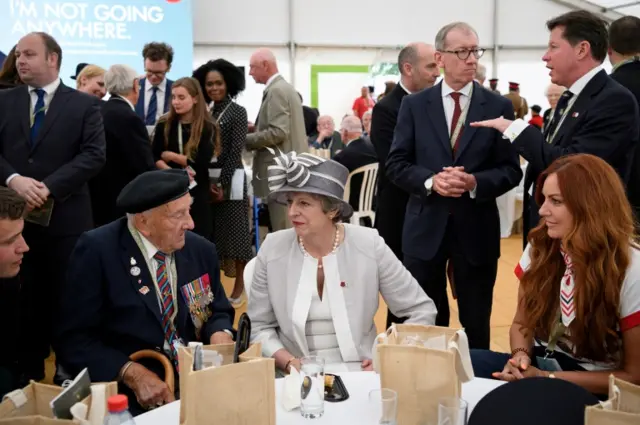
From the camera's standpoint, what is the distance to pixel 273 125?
5008 millimetres

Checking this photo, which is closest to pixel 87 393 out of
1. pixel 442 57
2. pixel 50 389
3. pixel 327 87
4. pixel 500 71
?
pixel 50 389

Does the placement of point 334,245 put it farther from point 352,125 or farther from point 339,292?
point 352,125

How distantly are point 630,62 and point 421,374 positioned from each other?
2.76m

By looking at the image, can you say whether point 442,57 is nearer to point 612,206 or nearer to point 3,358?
point 612,206

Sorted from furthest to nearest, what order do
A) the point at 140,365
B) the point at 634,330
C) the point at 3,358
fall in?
the point at 3,358, the point at 140,365, the point at 634,330

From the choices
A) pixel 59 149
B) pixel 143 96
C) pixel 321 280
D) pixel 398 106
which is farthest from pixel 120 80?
pixel 321 280

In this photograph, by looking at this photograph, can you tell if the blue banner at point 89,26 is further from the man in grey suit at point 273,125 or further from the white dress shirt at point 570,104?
the white dress shirt at point 570,104

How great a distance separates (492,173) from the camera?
3031mm

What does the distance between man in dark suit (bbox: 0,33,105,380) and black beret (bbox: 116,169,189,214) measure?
1358 mm

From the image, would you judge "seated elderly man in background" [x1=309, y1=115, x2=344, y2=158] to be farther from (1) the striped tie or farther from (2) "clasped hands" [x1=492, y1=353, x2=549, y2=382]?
(2) "clasped hands" [x1=492, y1=353, x2=549, y2=382]

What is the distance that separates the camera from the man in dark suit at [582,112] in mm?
2770

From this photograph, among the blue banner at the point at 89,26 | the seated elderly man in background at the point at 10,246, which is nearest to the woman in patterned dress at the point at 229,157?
the seated elderly man in background at the point at 10,246

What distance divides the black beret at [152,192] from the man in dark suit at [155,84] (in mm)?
2837

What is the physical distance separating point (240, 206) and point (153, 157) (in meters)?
0.82
